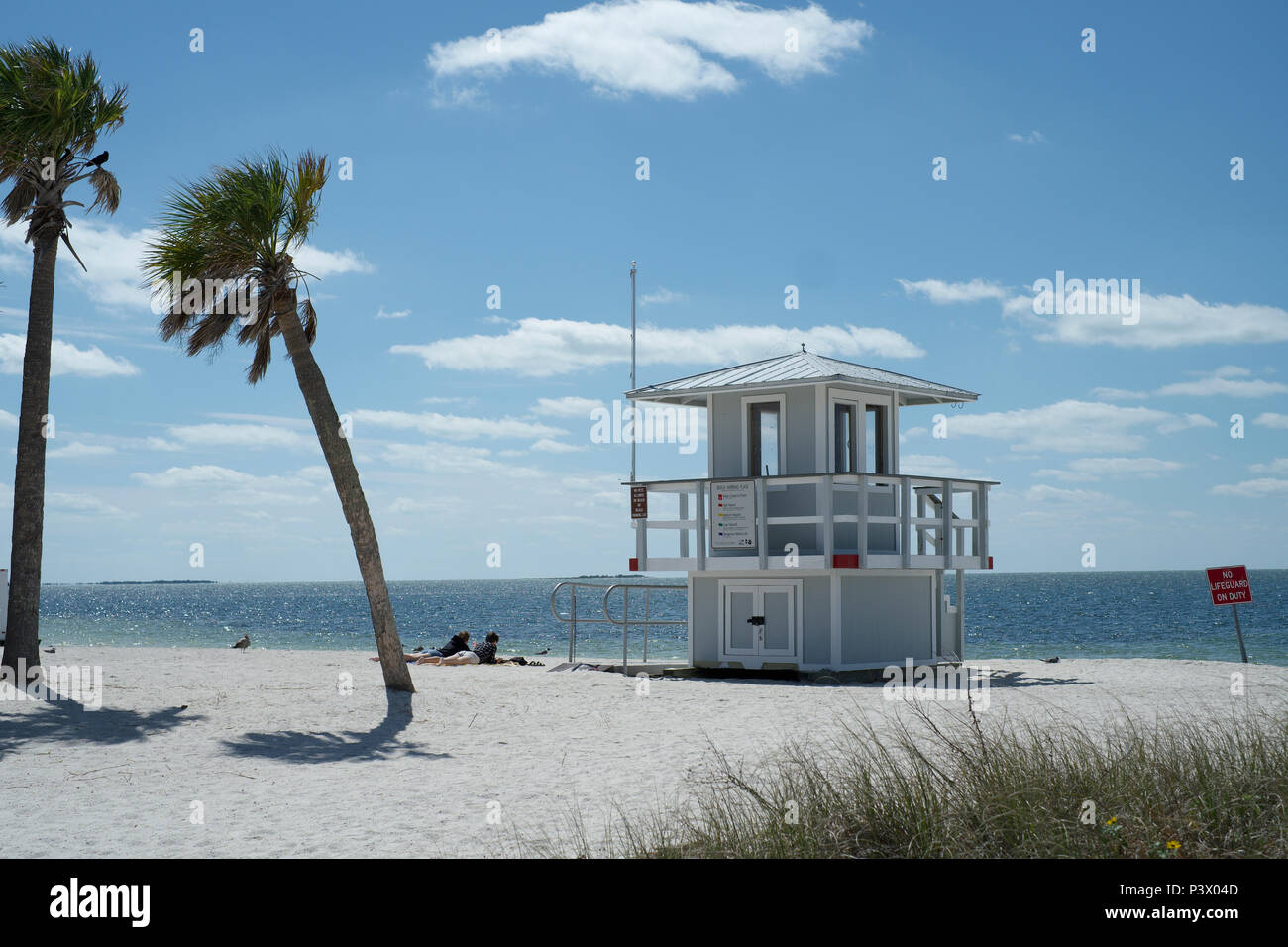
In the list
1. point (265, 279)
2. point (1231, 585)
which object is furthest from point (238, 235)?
point (1231, 585)

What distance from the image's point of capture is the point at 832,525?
18891 mm

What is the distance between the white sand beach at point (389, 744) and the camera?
824 centimetres

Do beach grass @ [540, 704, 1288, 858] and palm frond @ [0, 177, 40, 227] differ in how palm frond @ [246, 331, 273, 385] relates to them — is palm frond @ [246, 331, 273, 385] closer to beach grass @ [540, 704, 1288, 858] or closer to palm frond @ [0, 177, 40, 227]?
palm frond @ [0, 177, 40, 227]

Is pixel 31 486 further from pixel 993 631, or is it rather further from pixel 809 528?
pixel 993 631

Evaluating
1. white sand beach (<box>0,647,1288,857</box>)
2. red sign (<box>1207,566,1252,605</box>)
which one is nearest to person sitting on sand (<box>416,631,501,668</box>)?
white sand beach (<box>0,647,1288,857</box>)

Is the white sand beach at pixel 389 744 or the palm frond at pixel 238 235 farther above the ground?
the palm frond at pixel 238 235

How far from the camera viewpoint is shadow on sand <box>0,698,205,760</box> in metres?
11.9

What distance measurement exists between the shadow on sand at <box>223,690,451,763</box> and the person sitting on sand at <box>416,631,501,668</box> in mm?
8627

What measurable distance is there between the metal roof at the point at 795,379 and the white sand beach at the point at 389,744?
5.01 metres

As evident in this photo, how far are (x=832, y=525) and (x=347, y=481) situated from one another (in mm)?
7653

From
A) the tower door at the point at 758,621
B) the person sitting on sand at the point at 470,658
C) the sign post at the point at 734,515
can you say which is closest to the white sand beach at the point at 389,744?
the tower door at the point at 758,621

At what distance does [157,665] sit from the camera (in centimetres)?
1892

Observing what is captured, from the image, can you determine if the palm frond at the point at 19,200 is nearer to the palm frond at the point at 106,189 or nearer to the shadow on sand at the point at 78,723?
the palm frond at the point at 106,189
